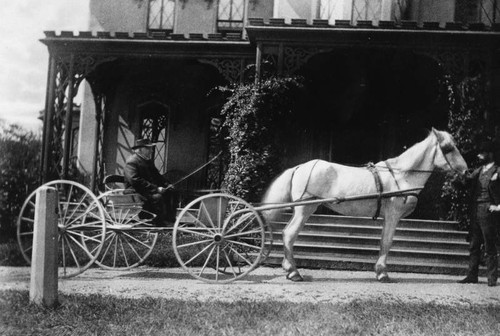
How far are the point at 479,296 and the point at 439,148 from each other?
212 centimetres

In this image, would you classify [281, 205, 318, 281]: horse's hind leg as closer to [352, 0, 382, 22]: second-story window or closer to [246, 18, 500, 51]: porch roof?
[246, 18, 500, 51]: porch roof

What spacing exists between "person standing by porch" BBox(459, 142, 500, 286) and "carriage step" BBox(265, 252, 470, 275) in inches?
28.2

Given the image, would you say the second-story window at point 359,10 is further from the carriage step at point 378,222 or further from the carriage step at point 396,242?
the carriage step at point 396,242

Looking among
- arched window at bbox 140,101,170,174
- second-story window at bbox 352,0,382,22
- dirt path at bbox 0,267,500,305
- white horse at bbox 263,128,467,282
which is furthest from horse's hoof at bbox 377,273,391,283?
arched window at bbox 140,101,170,174

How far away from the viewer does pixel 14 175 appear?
7.96 meters

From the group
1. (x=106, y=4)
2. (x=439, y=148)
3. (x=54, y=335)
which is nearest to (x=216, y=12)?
(x=106, y=4)

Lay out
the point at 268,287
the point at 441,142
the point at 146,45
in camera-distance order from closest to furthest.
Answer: the point at 268,287 < the point at 441,142 < the point at 146,45

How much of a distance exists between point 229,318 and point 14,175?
5.28 meters

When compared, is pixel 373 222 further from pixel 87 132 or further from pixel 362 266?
pixel 87 132

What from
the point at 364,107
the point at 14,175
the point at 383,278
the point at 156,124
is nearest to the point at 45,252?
the point at 14,175

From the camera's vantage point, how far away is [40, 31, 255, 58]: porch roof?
1055cm

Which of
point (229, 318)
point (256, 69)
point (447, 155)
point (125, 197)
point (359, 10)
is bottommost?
point (229, 318)

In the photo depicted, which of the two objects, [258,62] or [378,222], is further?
[258,62]

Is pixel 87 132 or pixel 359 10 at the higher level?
pixel 359 10
